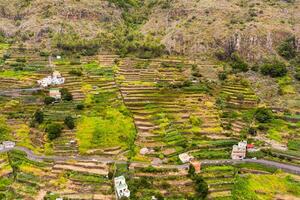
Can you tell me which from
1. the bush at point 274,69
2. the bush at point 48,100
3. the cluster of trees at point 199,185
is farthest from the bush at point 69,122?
the bush at point 274,69

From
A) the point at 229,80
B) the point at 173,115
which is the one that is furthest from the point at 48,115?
the point at 229,80

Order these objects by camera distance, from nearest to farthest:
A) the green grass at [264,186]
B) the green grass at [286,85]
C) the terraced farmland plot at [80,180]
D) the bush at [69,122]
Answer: the green grass at [264,186], the terraced farmland plot at [80,180], the bush at [69,122], the green grass at [286,85]

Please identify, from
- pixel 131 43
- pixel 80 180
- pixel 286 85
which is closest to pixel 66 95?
pixel 80 180

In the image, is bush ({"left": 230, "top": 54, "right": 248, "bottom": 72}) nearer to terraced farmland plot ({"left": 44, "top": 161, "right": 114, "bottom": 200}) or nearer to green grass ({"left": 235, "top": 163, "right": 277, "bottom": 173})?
green grass ({"left": 235, "top": 163, "right": 277, "bottom": 173})

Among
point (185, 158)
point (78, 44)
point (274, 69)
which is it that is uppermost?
point (78, 44)

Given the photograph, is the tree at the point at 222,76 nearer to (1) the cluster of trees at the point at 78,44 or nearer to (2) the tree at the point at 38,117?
(1) the cluster of trees at the point at 78,44

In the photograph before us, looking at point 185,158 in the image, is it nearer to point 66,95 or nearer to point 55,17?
point 66,95
